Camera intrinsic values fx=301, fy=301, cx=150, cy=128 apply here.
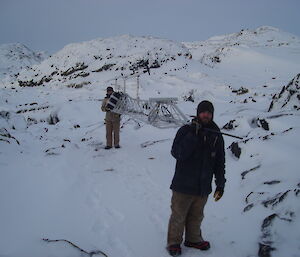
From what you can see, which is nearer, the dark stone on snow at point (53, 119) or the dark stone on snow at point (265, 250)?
the dark stone on snow at point (265, 250)

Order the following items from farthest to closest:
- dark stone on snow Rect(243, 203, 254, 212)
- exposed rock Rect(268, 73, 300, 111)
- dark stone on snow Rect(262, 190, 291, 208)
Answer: exposed rock Rect(268, 73, 300, 111), dark stone on snow Rect(243, 203, 254, 212), dark stone on snow Rect(262, 190, 291, 208)

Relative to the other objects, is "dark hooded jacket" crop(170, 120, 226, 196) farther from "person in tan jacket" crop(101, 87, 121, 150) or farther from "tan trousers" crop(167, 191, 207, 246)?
"person in tan jacket" crop(101, 87, 121, 150)

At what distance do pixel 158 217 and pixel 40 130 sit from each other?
11.9 meters

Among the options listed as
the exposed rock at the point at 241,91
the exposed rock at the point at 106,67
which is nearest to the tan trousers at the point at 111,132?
the exposed rock at the point at 241,91

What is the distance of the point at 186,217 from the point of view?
4.70 meters

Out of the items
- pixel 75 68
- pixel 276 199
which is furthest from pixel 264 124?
pixel 75 68

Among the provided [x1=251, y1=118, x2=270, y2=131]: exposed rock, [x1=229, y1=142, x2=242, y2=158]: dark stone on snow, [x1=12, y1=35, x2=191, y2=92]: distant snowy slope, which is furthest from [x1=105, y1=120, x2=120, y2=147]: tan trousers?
[x1=12, y1=35, x2=191, y2=92]: distant snowy slope

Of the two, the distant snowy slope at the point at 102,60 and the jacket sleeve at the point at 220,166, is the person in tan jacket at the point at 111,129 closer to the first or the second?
the jacket sleeve at the point at 220,166

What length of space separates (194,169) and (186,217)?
90 centimetres

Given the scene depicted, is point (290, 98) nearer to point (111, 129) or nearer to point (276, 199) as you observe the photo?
point (111, 129)

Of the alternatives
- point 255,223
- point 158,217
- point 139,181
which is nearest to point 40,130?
point 139,181

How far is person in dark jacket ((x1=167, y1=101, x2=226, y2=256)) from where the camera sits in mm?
4199

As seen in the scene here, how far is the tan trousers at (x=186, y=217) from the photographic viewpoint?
443 cm

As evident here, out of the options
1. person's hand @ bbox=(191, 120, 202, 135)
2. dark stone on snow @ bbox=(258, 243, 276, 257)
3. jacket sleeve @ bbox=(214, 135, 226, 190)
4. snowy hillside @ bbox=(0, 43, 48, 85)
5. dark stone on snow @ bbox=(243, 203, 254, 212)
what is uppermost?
snowy hillside @ bbox=(0, 43, 48, 85)
